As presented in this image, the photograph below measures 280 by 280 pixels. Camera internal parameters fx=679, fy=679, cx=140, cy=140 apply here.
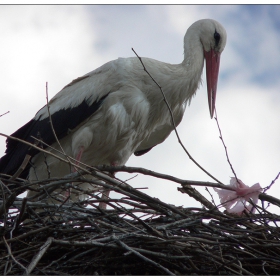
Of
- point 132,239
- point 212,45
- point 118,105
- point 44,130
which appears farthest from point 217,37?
point 132,239

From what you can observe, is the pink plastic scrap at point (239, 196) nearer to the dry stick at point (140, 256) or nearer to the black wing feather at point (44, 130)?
the dry stick at point (140, 256)

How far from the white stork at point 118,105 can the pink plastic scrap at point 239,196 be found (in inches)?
47.7

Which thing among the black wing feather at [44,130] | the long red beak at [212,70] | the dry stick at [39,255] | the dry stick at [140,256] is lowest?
the dry stick at [39,255]

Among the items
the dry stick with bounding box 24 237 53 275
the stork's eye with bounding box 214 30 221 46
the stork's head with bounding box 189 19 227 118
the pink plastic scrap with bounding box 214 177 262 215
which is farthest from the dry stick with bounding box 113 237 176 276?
the stork's eye with bounding box 214 30 221 46

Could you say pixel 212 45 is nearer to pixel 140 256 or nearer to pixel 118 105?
pixel 118 105

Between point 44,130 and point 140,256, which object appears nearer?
point 140,256

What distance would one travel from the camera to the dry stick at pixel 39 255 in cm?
319

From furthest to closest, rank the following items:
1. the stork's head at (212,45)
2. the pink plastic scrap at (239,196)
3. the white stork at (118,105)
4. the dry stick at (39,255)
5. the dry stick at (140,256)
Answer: the stork's head at (212,45)
the white stork at (118,105)
the pink plastic scrap at (239,196)
the dry stick at (140,256)
the dry stick at (39,255)

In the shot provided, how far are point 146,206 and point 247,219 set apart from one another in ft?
1.87

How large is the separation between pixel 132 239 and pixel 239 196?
73 cm

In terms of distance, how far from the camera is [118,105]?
16.2 ft

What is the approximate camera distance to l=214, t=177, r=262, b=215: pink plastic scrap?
12.6ft

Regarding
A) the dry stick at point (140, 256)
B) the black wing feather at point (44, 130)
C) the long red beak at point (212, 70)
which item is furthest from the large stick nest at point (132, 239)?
the long red beak at point (212, 70)

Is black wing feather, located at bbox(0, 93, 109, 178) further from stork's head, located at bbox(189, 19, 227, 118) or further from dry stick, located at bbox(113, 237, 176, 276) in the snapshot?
dry stick, located at bbox(113, 237, 176, 276)
